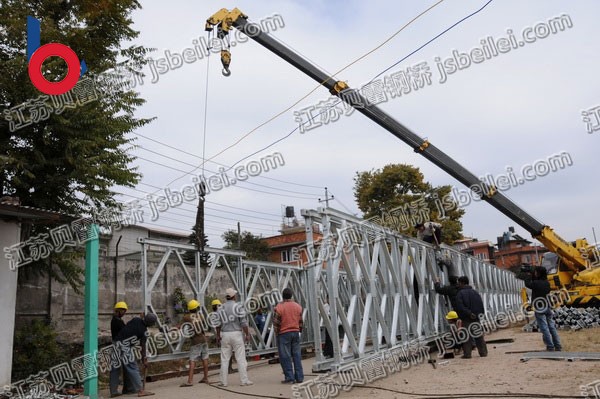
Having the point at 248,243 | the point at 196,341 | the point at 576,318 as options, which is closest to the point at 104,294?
the point at 196,341

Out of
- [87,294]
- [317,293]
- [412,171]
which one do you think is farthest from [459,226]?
[87,294]

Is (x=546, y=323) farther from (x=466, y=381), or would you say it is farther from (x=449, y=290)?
(x=466, y=381)

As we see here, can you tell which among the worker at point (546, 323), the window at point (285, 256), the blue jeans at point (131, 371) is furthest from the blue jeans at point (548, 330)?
the window at point (285, 256)

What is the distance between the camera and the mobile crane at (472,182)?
12477 mm

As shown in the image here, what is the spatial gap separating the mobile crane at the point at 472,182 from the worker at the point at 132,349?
6.31 metres

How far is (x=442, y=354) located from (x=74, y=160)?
30.7 feet

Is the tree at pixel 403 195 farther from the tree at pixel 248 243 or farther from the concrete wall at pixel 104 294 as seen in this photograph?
the concrete wall at pixel 104 294

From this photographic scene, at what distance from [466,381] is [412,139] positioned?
7.34 meters

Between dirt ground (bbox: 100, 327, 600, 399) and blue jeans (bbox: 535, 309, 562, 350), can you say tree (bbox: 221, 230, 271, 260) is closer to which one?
dirt ground (bbox: 100, 327, 600, 399)

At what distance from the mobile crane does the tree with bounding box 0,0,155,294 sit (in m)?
2.70

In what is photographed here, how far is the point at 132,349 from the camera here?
8891mm

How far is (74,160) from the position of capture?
10.6 meters

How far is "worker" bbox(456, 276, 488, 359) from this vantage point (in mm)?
10422

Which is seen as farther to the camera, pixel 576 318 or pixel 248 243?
pixel 248 243
